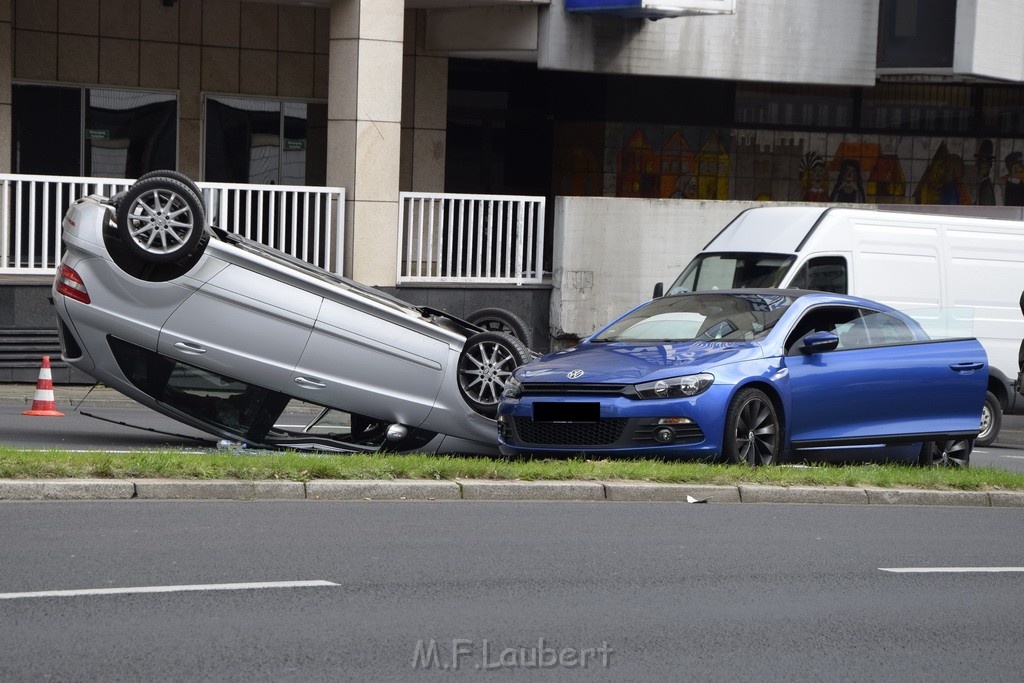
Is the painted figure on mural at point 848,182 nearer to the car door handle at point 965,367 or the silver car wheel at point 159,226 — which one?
the car door handle at point 965,367

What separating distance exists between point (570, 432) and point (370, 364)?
1.60m

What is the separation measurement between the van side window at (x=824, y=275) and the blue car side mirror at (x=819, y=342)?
4067 millimetres

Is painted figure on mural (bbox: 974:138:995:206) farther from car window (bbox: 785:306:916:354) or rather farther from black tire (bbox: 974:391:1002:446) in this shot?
car window (bbox: 785:306:916:354)

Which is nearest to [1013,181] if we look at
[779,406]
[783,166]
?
[783,166]

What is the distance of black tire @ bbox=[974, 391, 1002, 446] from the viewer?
15641mm

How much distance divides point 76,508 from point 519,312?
11.5m

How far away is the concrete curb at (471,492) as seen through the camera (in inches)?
344

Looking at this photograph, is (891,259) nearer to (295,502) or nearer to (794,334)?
(794,334)

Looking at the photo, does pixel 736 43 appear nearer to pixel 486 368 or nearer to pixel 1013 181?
pixel 1013 181

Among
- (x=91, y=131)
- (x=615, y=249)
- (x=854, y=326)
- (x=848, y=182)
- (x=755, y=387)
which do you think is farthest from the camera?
(x=848, y=182)

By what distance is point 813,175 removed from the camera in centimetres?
2620

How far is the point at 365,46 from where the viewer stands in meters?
18.4

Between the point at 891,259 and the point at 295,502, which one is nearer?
the point at 295,502

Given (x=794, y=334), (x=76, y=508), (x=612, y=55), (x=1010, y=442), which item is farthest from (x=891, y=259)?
(x=76, y=508)
